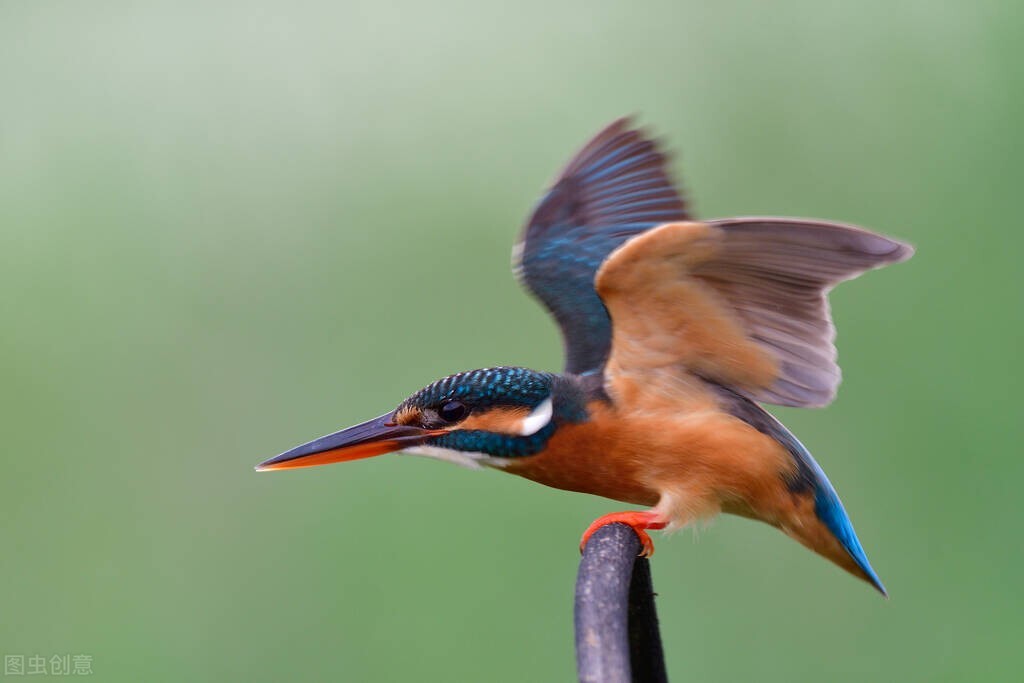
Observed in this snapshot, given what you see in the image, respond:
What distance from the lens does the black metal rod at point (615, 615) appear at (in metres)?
1.05

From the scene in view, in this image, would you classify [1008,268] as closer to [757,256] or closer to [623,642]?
[757,256]

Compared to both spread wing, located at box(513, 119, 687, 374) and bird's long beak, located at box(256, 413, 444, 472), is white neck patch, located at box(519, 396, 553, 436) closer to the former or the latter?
bird's long beak, located at box(256, 413, 444, 472)

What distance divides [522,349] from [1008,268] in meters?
1.08

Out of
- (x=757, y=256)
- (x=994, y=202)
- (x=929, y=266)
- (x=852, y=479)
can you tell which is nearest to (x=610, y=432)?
(x=757, y=256)

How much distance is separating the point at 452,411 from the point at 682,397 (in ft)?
1.18

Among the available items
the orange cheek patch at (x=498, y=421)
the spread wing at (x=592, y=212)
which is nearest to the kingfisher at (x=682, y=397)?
the orange cheek patch at (x=498, y=421)

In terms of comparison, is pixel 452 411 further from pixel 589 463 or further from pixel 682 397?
pixel 682 397

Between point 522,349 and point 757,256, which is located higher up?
point 757,256

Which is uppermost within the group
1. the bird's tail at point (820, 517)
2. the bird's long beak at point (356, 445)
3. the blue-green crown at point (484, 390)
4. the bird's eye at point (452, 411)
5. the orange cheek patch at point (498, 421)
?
the blue-green crown at point (484, 390)

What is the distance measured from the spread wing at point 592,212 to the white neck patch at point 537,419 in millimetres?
377

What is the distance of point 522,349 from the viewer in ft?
9.66

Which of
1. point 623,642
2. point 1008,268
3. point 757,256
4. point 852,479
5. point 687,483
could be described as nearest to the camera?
point 623,642

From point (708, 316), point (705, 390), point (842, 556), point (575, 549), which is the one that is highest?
point (708, 316)

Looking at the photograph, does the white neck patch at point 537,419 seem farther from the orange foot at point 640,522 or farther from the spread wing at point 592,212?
the spread wing at point 592,212
